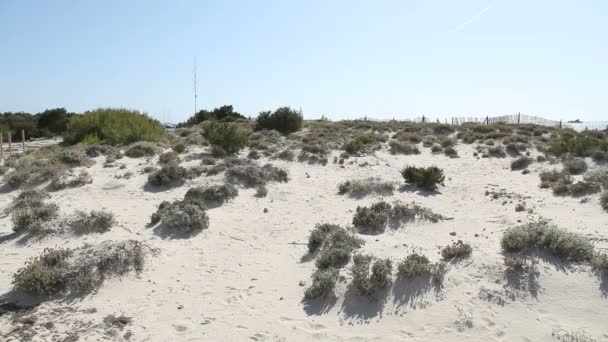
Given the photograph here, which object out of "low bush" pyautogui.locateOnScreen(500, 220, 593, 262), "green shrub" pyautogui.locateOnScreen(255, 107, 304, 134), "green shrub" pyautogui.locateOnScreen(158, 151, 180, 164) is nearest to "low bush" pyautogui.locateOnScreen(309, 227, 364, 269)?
"low bush" pyautogui.locateOnScreen(500, 220, 593, 262)

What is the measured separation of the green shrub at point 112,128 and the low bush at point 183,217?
10414 mm

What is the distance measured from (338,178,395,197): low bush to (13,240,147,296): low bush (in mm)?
5887

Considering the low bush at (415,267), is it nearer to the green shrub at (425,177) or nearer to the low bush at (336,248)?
→ the low bush at (336,248)

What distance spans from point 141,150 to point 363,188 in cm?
847

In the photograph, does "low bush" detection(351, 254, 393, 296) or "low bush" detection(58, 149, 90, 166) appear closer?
"low bush" detection(351, 254, 393, 296)

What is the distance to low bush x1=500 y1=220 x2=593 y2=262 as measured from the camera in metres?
6.45

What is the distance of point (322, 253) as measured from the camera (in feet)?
23.7

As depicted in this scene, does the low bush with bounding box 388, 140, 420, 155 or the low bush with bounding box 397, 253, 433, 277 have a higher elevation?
the low bush with bounding box 388, 140, 420, 155

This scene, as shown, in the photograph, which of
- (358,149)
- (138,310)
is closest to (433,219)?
(138,310)

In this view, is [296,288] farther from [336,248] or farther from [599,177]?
[599,177]

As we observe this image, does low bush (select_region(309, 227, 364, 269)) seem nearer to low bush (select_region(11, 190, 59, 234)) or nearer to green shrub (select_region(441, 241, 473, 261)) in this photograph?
green shrub (select_region(441, 241, 473, 261))

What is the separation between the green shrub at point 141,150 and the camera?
1536 centimetres

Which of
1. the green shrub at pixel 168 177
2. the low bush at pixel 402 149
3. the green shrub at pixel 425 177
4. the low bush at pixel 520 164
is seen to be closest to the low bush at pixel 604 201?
the green shrub at pixel 425 177

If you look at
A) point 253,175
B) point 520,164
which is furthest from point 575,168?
point 253,175
